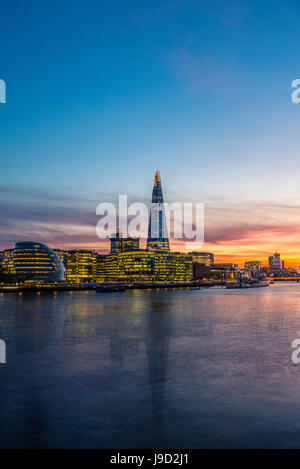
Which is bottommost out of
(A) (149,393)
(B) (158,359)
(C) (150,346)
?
(C) (150,346)

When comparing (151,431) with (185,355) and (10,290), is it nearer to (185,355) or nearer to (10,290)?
(185,355)

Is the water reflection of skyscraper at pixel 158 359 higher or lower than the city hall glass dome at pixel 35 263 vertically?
lower

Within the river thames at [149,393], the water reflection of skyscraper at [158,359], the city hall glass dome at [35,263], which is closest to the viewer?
the river thames at [149,393]

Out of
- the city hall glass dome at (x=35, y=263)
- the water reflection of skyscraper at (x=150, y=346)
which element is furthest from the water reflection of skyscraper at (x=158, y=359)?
the city hall glass dome at (x=35, y=263)

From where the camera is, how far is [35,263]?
581 feet

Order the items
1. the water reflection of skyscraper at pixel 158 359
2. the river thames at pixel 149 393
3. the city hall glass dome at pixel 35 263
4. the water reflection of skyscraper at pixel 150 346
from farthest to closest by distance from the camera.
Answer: the city hall glass dome at pixel 35 263, the water reflection of skyscraper at pixel 150 346, the water reflection of skyscraper at pixel 158 359, the river thames at pixel 149 393

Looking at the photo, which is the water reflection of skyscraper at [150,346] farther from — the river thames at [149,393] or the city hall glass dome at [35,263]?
the city hall glass dome at [35,263]

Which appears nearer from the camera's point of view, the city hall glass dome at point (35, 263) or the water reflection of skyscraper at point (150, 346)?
the water reflection of skyscraper at point (150, 346)

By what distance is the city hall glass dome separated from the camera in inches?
6959

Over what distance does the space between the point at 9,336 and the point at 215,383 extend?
20650 mm

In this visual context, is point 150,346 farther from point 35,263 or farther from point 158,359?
point 35,263

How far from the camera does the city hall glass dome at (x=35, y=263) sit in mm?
176750

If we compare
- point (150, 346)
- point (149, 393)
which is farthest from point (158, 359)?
point (149, 393)
